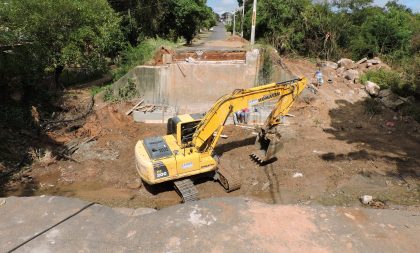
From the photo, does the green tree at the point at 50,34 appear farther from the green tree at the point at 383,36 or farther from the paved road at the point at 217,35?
the paved road at the point at 217,35

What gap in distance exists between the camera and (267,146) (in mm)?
10891

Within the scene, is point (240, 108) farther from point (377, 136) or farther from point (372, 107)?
point (372, 107)

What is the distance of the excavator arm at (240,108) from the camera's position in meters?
9.10

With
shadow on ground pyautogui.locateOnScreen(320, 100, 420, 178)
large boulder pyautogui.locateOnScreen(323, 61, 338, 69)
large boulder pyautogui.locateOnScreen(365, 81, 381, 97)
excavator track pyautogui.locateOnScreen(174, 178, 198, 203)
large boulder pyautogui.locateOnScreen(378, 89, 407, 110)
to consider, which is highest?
large boulder pyautogui.locateOnScreen(323, 61, 338, 69)

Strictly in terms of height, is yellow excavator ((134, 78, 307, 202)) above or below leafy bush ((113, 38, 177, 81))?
below

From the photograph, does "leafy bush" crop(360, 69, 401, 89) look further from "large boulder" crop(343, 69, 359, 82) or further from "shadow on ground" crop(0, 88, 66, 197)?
"shadow on ground" crop(0, 88, 66, 197)

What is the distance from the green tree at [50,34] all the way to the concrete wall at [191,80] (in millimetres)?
2268

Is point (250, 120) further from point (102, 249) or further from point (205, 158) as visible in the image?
point (102, 249)

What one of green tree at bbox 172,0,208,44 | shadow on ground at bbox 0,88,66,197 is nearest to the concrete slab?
shadow on ground at bbox 0,88,66,197

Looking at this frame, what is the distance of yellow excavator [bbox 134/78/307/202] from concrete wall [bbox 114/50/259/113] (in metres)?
5.48

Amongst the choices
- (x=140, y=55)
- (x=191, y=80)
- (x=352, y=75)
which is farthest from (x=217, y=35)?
(x=191, y=80)

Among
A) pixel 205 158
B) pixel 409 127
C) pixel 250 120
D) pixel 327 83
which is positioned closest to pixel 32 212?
pixel 205 158

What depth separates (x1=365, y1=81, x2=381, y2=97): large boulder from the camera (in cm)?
1644

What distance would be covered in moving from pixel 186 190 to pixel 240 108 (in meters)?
2.66
